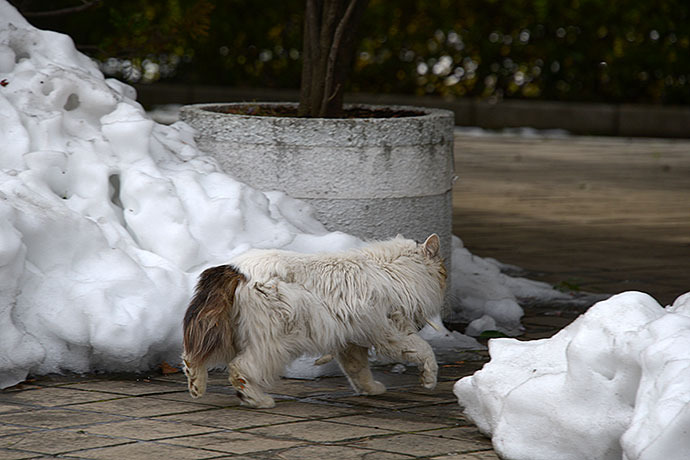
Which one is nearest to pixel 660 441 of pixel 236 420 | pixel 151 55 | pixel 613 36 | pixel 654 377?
pixel 654 377

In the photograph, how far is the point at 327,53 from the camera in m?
6.40

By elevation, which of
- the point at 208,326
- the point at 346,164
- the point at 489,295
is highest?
the point at 346,164

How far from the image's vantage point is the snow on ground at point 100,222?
4.82 m

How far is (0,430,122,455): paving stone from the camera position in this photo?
3684 millimetres

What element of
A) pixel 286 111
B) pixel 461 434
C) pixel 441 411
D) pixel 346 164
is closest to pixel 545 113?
pixel 286 111

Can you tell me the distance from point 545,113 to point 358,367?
1433 centimetres

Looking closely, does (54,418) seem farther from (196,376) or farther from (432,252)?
(432,252)

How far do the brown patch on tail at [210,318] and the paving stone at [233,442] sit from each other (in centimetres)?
42

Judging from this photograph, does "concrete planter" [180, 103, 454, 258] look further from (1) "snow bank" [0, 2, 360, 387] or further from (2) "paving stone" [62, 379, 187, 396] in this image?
(2) "paving stone" [62, 379, 187, 396]

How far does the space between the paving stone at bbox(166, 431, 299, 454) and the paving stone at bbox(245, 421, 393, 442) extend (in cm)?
7

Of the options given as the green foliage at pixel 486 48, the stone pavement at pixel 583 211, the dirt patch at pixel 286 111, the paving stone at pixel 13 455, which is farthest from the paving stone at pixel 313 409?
the green foliage at pixel 486 48

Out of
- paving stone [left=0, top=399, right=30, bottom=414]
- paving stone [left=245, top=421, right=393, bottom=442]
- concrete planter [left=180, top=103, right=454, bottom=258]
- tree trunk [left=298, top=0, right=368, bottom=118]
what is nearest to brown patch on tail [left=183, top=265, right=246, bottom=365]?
paving stone [left=245, top=421, right=393, bottom=442]

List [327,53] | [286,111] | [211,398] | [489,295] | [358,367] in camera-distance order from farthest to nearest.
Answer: [286,111], [489,295], [327,53], [358,367], [211,398]

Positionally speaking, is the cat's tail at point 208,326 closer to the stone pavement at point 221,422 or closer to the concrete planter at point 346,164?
the stone pavement at point 221,422
